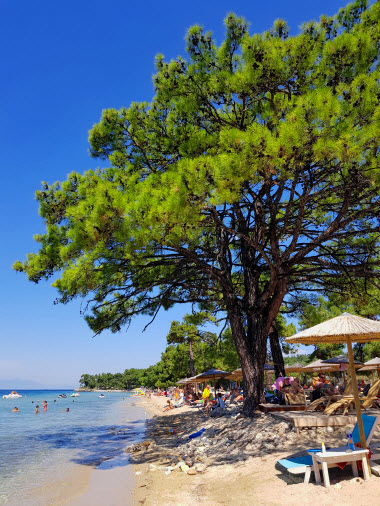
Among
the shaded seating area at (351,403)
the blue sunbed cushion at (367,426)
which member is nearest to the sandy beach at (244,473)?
the blue sunbed cushion at (367,426)

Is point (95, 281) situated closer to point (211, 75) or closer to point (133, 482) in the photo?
point (133, 482)

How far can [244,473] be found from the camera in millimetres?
5539

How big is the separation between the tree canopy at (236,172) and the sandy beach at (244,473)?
1420 millimetres

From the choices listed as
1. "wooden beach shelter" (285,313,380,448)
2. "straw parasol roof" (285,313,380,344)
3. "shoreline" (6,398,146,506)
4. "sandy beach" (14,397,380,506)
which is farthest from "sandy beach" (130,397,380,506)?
"straw parasol roof" (285,313,380,344)

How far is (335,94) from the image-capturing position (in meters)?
6.03

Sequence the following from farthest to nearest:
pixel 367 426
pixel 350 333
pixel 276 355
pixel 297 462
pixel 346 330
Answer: pixel 276 355, pixel 367 426, pixel 297 462, pixel 346 330, pixel 350 333

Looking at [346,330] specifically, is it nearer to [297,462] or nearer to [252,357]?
[297,462]

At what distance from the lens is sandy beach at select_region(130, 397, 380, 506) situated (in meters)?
4.20

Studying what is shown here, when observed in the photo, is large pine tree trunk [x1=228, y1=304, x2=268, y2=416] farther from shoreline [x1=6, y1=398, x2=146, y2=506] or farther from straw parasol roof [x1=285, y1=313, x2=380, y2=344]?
straw parasol roof [x1=285, y1=313, x2=380, y2=344]

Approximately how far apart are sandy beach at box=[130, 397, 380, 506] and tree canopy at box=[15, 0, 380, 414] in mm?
1420

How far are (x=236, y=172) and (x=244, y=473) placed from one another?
4.70 m

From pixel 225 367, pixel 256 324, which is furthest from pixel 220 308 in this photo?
pixel 225 367

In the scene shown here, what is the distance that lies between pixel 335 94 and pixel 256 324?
5294 mm

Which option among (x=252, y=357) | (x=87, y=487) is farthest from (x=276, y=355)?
(x=87, y=487)
